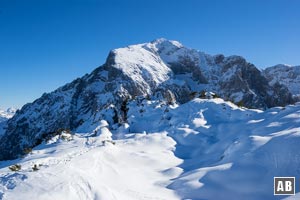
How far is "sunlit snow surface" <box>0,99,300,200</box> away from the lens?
11.6 m

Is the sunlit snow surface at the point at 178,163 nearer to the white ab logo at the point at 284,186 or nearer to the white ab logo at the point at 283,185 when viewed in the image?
the white ab logo at the point at 284,186

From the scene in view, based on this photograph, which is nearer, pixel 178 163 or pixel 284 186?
pixel 284 186

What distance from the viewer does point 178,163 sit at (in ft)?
59.1

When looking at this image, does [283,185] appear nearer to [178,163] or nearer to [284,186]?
[284,186]

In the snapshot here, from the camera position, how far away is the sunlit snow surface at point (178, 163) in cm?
1161

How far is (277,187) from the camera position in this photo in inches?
462

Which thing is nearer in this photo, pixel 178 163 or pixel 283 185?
pixel 283 185

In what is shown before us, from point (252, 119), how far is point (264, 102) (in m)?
171

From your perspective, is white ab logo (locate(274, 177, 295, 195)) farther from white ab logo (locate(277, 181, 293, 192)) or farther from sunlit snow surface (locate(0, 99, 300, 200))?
sunlit snow surface (locate(0, 99, 300, 200))

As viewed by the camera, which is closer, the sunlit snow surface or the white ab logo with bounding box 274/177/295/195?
the white ab logo with bounding box 274/177/295/195

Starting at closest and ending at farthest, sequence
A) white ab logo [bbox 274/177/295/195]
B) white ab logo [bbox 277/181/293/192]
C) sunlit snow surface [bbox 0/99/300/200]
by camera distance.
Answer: white ab logo [bbox 274/177/295/195]
white ab logo [bbox 277/181/293/192]
sunlit snow surface [bbox 0/99/300/200]

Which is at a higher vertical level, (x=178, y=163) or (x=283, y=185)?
(x=178, y=163)

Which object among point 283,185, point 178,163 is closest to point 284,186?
point 283,185

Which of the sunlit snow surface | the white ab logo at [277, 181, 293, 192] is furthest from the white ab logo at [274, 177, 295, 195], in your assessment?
the sunlit snow surface
